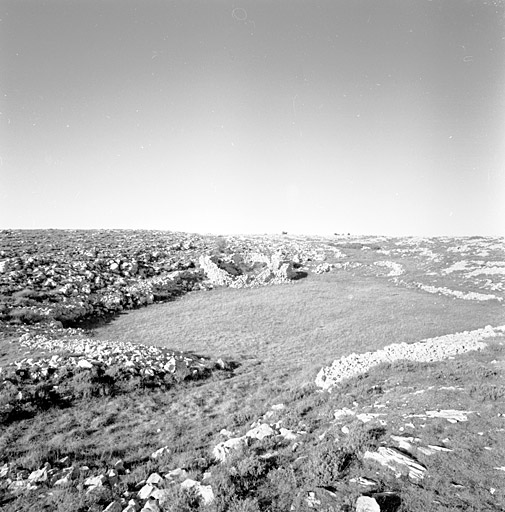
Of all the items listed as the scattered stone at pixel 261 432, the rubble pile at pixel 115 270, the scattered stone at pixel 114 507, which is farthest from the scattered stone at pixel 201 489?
the rubble pile at pixel 115 270

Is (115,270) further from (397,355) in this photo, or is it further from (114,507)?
(114,507)

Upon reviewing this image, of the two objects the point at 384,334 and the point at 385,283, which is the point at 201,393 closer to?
the point at 384,334

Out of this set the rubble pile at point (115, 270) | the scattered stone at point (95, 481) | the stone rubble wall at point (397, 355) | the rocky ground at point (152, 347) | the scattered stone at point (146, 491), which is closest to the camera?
the scattered stone at point (146, 491)

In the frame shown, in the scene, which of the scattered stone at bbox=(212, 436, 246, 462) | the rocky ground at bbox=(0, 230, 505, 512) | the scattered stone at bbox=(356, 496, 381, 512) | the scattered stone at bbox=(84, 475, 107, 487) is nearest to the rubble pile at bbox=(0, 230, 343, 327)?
the rocky ground at bbox=(0, 230, 505, 512)

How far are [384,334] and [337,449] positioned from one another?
16196 millimetres

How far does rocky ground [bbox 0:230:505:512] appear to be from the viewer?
8.78m

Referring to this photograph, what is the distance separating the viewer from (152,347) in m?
20.4

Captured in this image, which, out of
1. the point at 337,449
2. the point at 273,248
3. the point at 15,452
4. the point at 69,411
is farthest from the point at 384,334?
the point at 273,248

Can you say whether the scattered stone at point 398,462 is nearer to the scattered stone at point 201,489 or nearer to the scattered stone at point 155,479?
the scattered stone at point 201,489

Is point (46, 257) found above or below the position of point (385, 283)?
above

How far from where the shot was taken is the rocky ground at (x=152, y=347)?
28.8 feet

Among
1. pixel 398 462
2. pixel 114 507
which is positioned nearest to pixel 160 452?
pixel 114 507

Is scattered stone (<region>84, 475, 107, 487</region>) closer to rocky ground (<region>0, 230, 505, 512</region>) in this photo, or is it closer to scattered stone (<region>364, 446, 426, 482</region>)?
rocky ground (<region>0, 230, 505, 512</region>)

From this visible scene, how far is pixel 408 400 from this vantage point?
12.1 metres
